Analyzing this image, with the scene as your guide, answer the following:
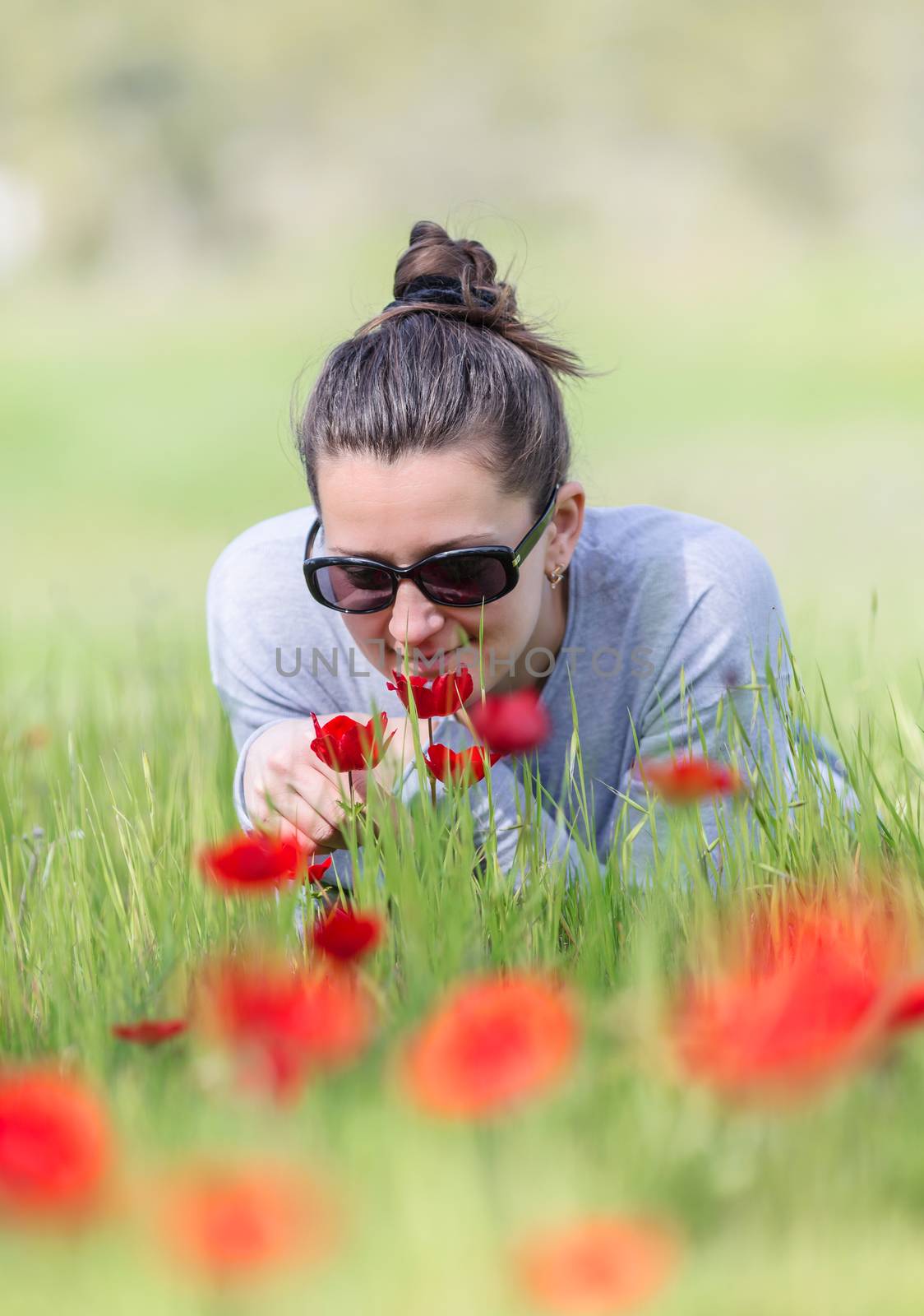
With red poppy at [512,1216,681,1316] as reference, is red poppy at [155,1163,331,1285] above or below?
above

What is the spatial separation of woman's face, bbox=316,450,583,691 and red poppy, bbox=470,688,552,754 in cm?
77

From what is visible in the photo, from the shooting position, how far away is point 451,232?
264 inches

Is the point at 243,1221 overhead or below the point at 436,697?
below

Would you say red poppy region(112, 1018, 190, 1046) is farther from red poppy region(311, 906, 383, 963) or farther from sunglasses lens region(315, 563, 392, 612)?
sunglasses lens region(315, 563, 392, 612)

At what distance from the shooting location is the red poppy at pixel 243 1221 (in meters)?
0.74

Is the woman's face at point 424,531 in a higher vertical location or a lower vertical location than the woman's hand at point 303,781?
higher

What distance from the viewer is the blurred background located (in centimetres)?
936

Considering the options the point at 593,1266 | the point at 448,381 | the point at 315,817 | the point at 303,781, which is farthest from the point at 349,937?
the point at 448,381

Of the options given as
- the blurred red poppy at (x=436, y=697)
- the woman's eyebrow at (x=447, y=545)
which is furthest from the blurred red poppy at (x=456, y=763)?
the woman's eyebrow at (x=447, y=545)

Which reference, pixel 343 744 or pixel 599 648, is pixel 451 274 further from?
pixel 343 744

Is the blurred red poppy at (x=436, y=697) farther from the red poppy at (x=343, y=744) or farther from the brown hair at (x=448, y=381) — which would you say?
the brown hair at (x=448, y=381)

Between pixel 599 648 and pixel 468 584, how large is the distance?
62cm

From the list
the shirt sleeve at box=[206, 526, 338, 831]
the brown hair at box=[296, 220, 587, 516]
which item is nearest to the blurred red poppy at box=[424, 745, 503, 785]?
the brown hair at box=[296, 220, 587, 516]

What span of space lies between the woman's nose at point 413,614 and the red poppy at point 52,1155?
4.68 feet
